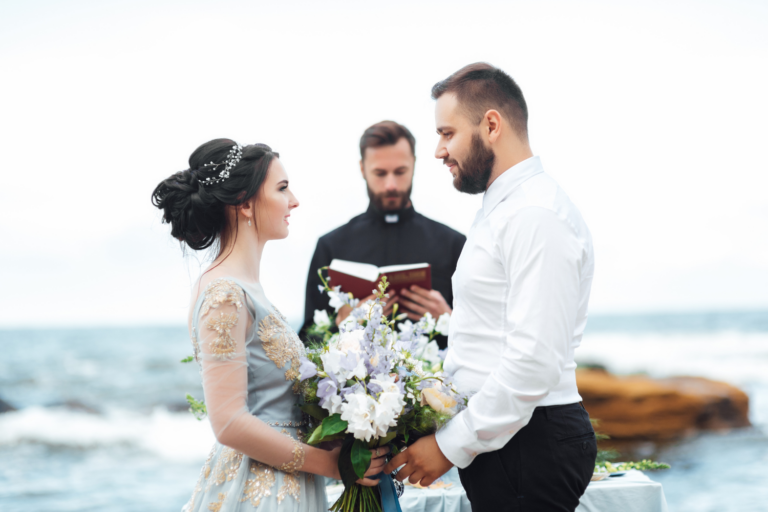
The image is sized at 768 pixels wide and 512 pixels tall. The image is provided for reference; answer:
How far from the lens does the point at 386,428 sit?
5.58 feet

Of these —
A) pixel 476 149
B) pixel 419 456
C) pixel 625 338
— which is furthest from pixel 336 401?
pixel 625 338

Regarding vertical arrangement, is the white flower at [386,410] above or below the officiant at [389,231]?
below

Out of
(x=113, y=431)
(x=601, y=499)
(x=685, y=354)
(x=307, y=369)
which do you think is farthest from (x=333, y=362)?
(x=685, y=354)

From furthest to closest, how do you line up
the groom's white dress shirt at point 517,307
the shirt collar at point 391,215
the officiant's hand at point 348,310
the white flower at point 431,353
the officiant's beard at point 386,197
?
the shirt collar at point 391,215 → the officiant's beard at point 386,197 → the officiant's hand at point 348,310 → the white flower at point 431,353 → the groom's white dress shirt at point 517,307

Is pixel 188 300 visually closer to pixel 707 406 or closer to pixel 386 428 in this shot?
pixel 386 428

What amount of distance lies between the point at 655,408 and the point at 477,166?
11.5m

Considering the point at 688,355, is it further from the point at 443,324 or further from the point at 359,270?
the point at 359,270

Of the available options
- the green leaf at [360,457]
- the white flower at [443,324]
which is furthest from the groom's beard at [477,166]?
the green leaf at [360,457]

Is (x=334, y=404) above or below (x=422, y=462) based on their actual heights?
above

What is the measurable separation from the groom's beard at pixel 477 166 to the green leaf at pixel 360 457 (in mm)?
976

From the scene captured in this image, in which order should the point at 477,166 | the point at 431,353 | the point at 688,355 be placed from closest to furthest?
1. the point at 477,166
2. the point at 431,353
3. the point at 688,355

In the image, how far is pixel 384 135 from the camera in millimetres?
3533

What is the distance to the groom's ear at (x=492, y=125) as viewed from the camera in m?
1.93

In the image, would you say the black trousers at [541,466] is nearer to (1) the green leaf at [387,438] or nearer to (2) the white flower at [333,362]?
(1) the green leaf at [387,438]
